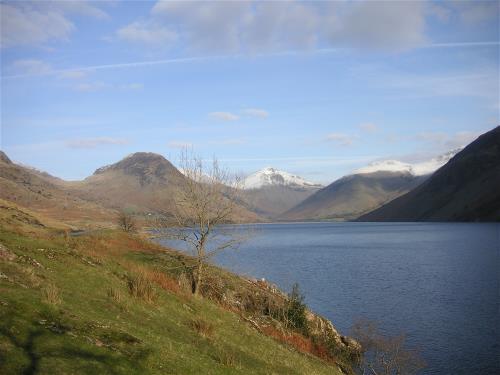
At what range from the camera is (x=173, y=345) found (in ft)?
56.2

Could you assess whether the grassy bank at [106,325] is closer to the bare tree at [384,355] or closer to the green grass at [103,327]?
the green grass at [103,327]

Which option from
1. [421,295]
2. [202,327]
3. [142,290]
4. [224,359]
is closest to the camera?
[224,359]

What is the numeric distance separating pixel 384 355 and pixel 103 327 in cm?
3007

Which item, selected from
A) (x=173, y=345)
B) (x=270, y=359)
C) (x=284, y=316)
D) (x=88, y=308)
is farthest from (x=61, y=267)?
(x=284, y=316)

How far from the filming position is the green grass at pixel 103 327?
42.0 ft

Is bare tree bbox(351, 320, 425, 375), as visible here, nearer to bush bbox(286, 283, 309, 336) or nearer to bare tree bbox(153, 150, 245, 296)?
bush bbox(286, 283, 309, 336)

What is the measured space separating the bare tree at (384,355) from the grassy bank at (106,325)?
36.7 ft

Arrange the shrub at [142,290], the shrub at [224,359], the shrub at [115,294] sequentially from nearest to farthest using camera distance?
the shrub at [224,359]
the shrub at [115,294]
the shrub at [142,290]

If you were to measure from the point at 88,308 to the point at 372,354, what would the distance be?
1200 inches

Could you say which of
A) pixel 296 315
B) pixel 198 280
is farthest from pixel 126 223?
pixel 198 280

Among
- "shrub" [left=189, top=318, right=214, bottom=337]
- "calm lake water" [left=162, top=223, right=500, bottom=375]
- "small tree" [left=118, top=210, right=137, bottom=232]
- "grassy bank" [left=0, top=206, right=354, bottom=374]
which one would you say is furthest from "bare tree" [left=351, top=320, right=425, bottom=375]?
"small tree" [left=118, top=210, right=137, bottom=232]

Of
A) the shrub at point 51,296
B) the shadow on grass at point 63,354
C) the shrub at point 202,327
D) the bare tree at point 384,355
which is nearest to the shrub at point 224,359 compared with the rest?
the shrub at point 202,327

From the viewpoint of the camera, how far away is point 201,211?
3209cm

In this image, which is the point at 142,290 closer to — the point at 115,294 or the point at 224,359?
the point at 115,294
